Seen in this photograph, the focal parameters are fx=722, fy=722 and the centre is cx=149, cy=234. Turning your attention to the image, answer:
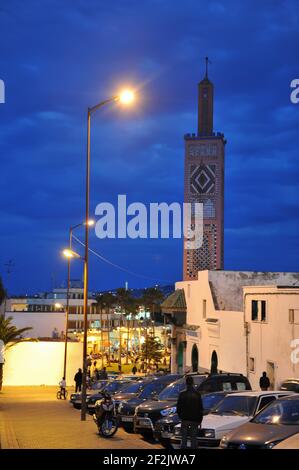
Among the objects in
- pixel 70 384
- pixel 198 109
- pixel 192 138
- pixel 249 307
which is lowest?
pixel 70 384

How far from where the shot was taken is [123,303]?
13475 cm

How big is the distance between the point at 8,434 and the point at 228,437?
8179mm

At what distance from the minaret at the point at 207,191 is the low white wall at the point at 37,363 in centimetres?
7459

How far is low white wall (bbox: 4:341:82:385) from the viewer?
5325cm

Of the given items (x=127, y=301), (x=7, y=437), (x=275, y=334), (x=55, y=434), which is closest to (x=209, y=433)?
(x=55, y=434)

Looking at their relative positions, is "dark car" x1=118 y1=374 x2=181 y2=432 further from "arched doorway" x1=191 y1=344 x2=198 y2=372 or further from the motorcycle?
"arched doorway" x1=191 y1=344 x2=198 y2=372

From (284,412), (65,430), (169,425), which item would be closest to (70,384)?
(65,430)

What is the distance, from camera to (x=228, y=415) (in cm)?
1562

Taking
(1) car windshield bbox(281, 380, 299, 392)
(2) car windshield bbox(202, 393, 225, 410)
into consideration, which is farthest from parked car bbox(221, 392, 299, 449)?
(1) car windshield bbox(281, 380, 299, 392)

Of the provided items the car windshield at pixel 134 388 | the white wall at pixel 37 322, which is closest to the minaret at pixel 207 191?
the white wall at pixel 37 322

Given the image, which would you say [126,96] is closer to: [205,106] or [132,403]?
[132,403]

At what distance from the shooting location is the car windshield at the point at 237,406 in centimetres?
1568

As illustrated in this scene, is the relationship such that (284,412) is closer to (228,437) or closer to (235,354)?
(228,437)

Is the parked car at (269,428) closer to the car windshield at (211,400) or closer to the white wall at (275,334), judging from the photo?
the car windshield at (211,400)
